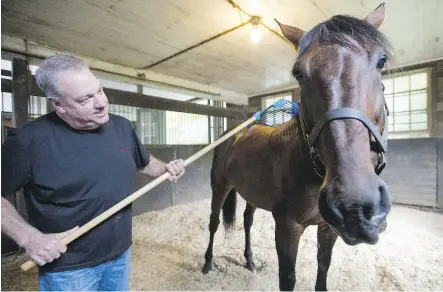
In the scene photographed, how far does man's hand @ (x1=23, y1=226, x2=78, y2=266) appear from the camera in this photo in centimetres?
93

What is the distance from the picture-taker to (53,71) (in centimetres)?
105

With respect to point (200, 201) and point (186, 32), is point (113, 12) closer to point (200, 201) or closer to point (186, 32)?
point (186, 32)

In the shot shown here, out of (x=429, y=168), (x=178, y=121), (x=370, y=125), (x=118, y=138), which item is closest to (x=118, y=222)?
(x=118, y=138)

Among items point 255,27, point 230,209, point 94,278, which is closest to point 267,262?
point 230,209

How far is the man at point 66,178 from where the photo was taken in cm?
99

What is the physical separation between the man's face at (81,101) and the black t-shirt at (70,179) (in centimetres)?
7

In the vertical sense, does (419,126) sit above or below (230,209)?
above

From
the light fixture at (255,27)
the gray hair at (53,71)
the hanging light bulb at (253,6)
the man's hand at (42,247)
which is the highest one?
the hanging light bulb at (253,6)

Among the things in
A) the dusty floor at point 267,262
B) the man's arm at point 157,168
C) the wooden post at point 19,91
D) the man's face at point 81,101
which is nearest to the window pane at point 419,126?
the dusty floor at point 267,262

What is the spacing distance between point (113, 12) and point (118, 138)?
237 cm

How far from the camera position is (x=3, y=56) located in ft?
10.6

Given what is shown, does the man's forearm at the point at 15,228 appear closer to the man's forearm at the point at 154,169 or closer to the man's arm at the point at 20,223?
the man's arm at the point at 20,223

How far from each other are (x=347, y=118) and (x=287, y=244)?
1.01 metres

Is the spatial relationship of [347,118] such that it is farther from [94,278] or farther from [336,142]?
[94,278]
